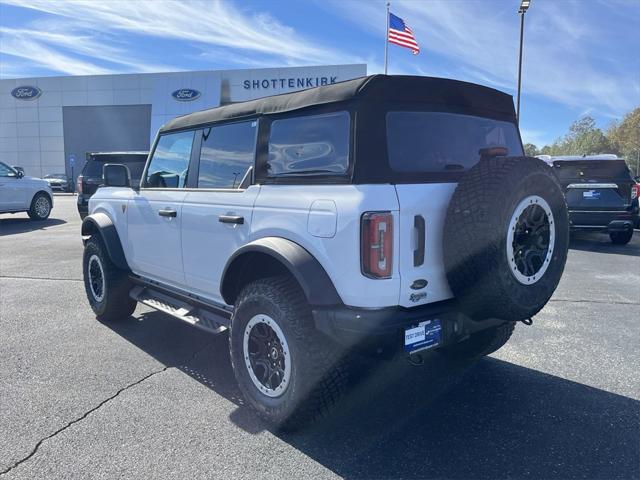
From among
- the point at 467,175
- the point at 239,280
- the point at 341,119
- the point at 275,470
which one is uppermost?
the point at 341,119

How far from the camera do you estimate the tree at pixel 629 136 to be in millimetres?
50594

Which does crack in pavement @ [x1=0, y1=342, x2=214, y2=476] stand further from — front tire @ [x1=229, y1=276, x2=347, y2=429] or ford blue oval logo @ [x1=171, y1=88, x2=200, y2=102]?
ford blue oval logo @ [x1=171, y1=88, x2=200, y2=102]

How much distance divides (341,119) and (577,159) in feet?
29.9

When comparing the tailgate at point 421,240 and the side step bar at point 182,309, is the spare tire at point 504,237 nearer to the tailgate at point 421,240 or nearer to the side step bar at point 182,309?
the tailgate at point 421,240

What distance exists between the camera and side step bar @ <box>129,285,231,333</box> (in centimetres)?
364

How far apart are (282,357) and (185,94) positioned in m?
36.5

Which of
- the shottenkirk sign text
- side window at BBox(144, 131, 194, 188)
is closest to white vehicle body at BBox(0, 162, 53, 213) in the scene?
side window at BBox(144, 131, 194, 188)

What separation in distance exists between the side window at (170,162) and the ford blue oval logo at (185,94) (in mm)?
33614

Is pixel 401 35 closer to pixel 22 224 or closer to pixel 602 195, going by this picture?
pixel 602 195

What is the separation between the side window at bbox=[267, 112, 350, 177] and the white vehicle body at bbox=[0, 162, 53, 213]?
12746 mm

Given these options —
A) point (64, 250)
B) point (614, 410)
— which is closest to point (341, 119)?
point (614, 410)

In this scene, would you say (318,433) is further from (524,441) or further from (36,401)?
(36,401)

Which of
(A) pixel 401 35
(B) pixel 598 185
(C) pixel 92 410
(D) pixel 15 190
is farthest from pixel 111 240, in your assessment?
(A) pixel 401 35

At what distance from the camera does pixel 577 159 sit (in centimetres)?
1025
